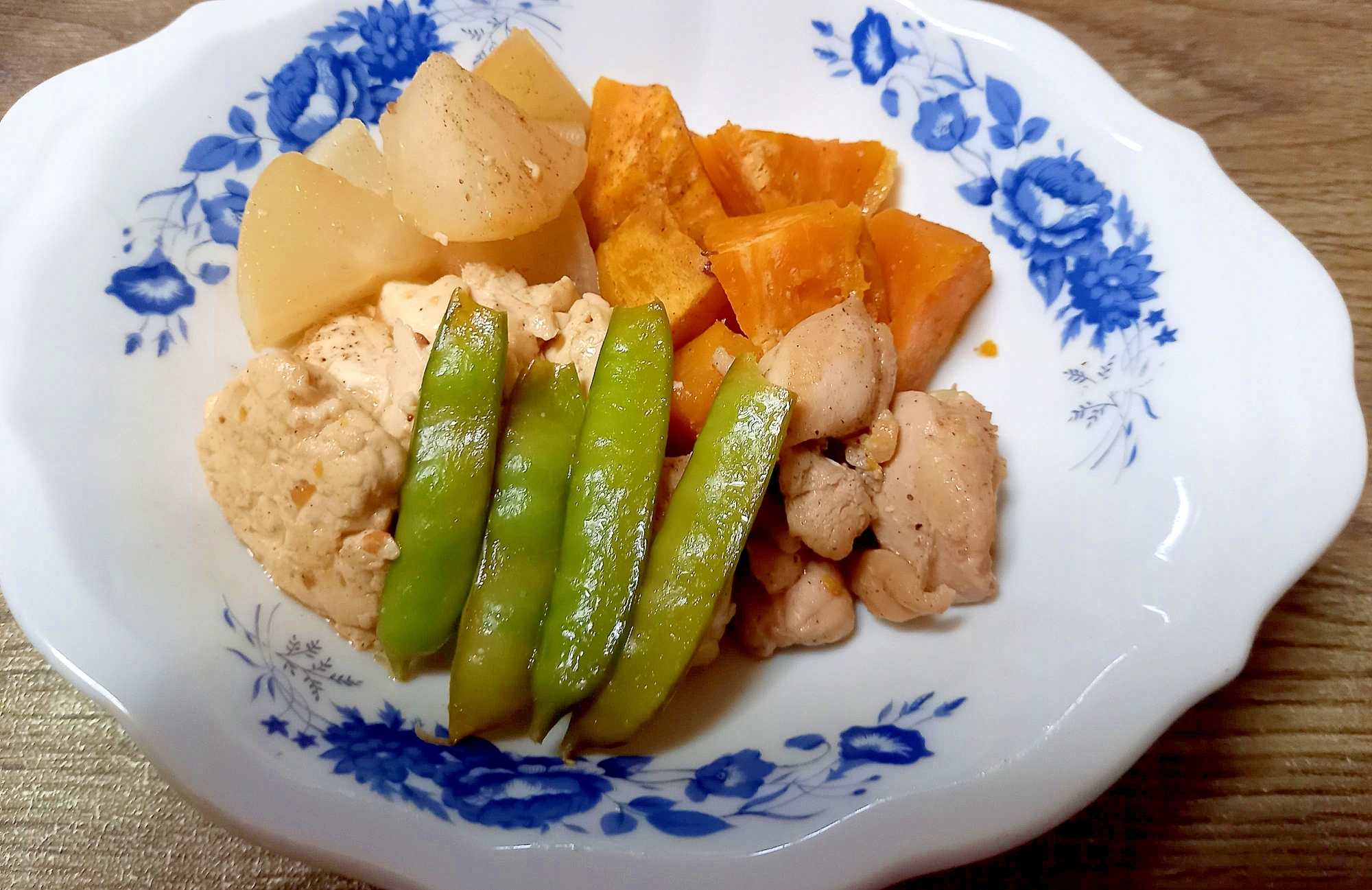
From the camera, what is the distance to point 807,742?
141 cm

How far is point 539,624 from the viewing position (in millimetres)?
1377

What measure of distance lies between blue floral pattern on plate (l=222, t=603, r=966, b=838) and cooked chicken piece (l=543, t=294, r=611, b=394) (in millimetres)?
727

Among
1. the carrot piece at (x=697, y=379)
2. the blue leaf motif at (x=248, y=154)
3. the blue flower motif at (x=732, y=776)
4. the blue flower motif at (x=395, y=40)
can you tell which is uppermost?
the blue flower motif at (x=395, y=40)

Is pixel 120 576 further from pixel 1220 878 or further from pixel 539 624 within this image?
pixel 1220 878

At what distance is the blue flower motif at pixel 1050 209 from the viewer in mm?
1747

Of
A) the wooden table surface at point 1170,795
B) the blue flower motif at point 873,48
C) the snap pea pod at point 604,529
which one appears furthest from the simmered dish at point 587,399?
the wooden table surface at point 1170,795

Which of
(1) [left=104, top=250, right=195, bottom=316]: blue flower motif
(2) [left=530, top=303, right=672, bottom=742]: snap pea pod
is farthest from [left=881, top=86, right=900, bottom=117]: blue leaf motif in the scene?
(1) [left=104, top=250, right=195, bottom=316]: blue flower motif

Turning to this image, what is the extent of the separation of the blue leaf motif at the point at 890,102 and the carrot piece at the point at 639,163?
53 cm

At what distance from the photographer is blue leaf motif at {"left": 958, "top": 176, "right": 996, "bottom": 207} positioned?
1.88m

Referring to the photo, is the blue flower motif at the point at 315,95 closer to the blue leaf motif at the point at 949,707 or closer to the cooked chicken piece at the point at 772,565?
the cooked chicken piece at the point at 772,565

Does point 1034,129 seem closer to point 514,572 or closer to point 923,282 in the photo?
point 923,282

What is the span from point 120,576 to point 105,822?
2.04 ft

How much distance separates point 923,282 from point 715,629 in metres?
0.95

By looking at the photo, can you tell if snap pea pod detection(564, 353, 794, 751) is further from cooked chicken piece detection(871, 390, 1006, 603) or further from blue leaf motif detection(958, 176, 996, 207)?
blue leaf motif detection(958, 176, 996, 207)
